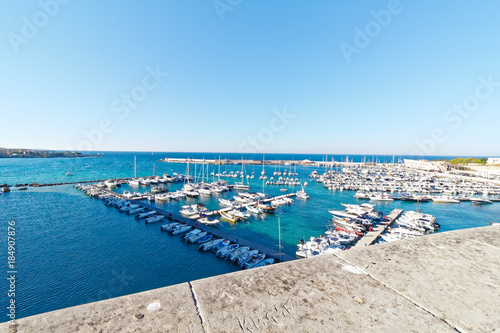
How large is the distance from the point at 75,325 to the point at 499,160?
419 ft

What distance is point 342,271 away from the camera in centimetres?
260

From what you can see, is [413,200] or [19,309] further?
[413,200]

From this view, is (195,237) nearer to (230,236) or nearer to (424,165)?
(230,236)

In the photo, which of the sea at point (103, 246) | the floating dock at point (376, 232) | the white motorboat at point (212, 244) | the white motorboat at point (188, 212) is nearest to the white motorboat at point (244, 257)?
the sea at point (103, 246)

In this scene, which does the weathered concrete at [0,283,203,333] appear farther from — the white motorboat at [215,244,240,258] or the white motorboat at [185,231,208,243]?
the white motorboat at [185,231,208,243]

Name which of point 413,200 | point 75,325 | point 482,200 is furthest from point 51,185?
point 482,200

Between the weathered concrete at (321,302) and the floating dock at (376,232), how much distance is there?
18.8 m

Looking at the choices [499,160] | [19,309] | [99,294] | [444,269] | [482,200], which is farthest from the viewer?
[499,160]

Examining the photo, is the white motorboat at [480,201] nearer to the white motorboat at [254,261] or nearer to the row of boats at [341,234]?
the row of boats at [341,234]

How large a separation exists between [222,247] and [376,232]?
58.3 ft

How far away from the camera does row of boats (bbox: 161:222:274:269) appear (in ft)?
57.9

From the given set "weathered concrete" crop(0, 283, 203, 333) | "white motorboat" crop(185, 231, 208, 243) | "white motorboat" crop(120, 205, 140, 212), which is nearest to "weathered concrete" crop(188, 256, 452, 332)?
"weathered concrete" crop(0, 283, 203, 333)

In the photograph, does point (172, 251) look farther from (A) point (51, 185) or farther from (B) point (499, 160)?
(B) point (499, 160)

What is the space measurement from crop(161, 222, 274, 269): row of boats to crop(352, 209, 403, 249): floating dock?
30.1 ft
